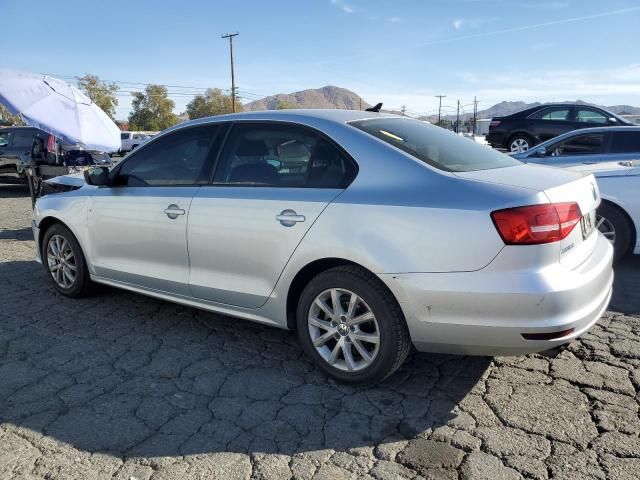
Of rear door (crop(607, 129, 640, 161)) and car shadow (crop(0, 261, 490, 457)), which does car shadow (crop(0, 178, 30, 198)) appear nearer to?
car shadow (crop(0, 261, 490, 457))

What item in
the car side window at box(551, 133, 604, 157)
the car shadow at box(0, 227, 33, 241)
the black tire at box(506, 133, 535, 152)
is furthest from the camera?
the black tire at box(506, 133, 535, 152)

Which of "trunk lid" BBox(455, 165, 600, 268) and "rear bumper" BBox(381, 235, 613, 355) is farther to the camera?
"trunk lid" BBox(455, 165, 600, 268)

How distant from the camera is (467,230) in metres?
2.57

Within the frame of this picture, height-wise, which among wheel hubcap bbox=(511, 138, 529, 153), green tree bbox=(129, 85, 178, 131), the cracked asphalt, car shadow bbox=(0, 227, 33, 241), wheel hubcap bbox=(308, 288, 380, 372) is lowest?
the cracked asphalt

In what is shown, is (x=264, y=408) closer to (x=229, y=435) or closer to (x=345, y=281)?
(x=229, y=435)

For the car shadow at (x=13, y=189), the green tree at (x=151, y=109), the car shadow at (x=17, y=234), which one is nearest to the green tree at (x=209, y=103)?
the green tree at (x=151, y=109)

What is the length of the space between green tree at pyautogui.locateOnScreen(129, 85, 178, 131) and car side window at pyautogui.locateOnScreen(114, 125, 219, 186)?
79.3m

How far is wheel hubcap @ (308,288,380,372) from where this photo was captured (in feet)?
9.75

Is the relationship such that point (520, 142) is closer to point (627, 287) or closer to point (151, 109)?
point (627, 287)

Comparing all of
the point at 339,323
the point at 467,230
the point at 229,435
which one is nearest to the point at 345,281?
the point at 339,323

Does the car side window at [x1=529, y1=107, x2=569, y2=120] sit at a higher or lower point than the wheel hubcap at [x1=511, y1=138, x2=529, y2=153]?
higher

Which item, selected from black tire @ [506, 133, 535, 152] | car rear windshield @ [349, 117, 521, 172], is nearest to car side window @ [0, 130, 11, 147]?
car rear windshield @ [349, 117, 521, 172]

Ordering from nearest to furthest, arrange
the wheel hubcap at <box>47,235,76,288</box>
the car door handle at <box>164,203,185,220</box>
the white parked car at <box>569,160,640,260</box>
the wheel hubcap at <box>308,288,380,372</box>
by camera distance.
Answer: the wheel hubcap at <box>308,288,380,372</box>, the car door handle at <box>164,203,185,220</box>, the wheel hubcap at <box>47,235,76,288</box>, the white parked car at <box>569,160,640,260</box>

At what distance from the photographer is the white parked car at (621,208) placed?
523cm
